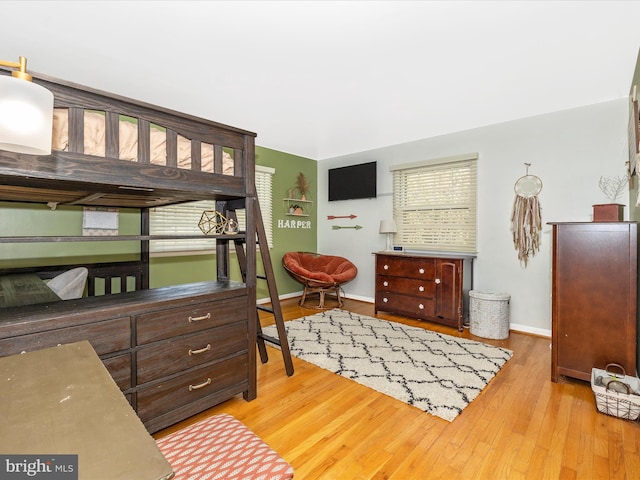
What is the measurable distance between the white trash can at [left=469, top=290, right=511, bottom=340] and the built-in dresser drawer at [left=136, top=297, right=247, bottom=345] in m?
2.68

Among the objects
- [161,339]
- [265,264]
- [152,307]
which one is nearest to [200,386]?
[161,339]

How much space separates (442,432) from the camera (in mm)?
1903

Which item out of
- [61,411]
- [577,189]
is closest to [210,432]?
[61,411]

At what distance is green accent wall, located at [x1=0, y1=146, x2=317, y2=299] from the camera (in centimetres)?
296

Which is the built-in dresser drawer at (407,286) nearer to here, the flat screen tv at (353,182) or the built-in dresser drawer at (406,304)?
the built-in dresser drawer at (406,304)

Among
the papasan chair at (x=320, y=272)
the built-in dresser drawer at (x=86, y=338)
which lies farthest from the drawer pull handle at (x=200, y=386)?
the papasan chair at (x=320, y=272)

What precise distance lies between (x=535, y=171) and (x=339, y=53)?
2.69 metres

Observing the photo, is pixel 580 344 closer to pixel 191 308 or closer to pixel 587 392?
pixel 587 392

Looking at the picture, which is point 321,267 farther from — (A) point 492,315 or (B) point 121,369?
(B) point 121,369

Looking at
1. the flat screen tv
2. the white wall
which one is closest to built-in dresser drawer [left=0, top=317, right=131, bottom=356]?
the white wall

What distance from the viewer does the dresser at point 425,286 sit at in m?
3.76

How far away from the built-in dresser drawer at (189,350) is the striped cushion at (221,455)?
2.00ft

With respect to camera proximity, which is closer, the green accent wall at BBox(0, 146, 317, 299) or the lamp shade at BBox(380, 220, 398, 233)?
A: the green accent wall at BBox(0, 146, 317, 299)

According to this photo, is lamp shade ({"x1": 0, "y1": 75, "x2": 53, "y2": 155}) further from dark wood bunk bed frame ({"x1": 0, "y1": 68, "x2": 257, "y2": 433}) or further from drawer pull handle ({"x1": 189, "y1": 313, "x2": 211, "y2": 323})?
drawer pull handle ({"x1": 189, "y1": 313, "x2": 211, "y2": 323})
